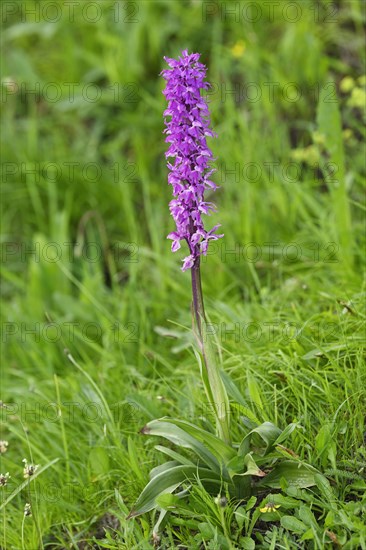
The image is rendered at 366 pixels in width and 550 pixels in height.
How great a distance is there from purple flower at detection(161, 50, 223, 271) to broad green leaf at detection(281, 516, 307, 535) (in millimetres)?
823

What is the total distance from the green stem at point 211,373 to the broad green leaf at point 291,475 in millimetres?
187

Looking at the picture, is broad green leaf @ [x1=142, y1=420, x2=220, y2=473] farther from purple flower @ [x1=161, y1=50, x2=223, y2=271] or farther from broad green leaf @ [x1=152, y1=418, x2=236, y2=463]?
purple flower @ [x1=161, y1=50, x2=223, y2=271]

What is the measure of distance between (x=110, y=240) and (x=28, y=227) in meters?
0.59

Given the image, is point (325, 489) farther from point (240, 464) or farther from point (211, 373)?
point (211, 373)

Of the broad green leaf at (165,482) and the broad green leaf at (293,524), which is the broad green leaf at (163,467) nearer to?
the broad green leaf at (165,482)

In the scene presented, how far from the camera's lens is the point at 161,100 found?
16.5ft

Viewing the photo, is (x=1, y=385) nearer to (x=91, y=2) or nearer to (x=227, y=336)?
(x=227, y=336)

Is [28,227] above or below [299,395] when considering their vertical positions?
above

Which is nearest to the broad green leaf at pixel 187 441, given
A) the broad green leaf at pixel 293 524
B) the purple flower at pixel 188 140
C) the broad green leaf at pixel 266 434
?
the broad green leaf at pixel 266 434

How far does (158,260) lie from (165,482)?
182 centimetres

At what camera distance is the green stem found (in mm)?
2312

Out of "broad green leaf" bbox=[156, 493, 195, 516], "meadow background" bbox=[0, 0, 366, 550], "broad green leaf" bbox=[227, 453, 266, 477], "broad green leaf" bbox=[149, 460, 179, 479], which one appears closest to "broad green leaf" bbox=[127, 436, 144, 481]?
"meadow background" bbox=[0, 0, 366, 550]

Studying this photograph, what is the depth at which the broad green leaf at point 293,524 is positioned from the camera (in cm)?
217

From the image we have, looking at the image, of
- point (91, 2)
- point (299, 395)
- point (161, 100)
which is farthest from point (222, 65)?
point (299, 395)
